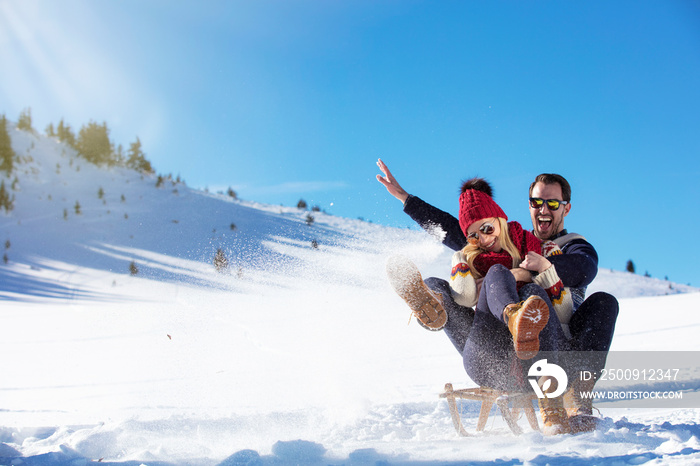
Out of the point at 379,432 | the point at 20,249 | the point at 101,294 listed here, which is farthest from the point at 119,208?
the point at 379,432

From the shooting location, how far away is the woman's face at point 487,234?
210cm

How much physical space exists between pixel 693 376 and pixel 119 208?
59.8ft

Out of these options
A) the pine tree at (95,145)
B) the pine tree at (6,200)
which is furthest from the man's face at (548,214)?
the pine tree at (95,145)

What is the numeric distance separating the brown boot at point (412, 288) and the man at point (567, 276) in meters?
0.14

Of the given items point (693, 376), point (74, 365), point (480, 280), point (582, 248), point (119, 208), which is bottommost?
point (74, 365)

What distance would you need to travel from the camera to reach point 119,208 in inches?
690

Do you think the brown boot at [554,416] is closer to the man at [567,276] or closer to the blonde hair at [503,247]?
the man at [567,276]

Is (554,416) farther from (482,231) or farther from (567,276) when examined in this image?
(482,231)

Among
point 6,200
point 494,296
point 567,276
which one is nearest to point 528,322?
point 494,296

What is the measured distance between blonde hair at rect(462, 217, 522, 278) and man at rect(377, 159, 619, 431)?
0.12 meters

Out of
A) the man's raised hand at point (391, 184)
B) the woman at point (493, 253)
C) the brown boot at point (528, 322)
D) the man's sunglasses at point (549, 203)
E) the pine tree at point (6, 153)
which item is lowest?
the brown boot at point (528, 322)

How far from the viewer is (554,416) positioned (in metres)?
1.88

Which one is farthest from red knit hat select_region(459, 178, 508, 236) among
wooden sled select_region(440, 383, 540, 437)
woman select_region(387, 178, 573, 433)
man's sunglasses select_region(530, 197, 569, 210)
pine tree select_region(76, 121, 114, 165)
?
pine tree select_region(76, 121, 114, 165)

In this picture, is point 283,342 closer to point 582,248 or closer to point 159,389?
point 159,389
